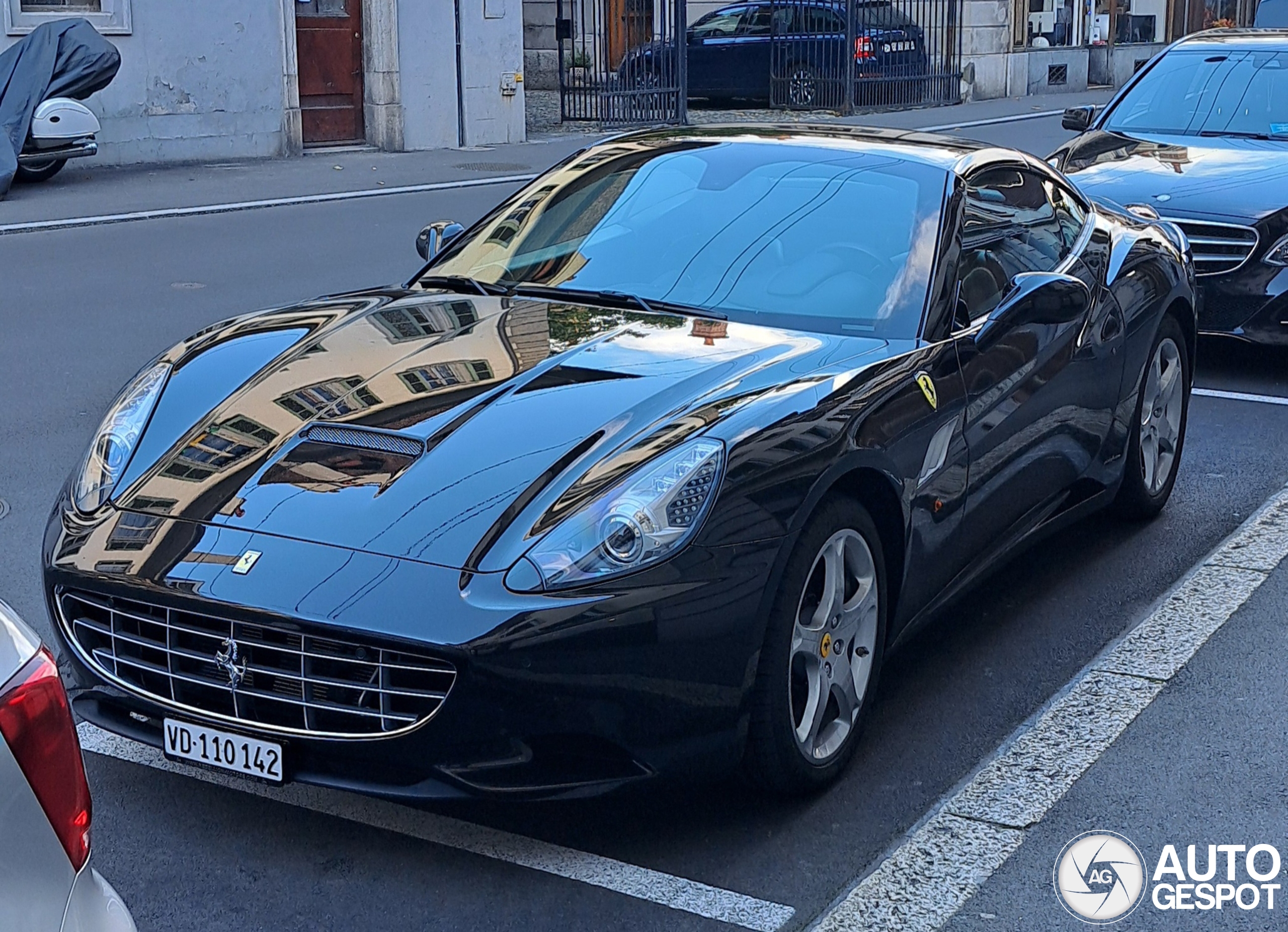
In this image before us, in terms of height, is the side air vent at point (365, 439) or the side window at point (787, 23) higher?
the side window at point (787, 23)

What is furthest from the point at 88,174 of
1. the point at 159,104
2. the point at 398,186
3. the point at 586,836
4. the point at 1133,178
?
the point at 586,836

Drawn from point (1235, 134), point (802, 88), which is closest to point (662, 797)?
point (1235, 134)

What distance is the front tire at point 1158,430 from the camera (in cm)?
586

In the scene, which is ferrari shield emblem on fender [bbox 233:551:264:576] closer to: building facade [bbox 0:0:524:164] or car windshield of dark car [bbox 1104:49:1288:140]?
car windshield of dark car [bbox 1104:49:1288:140]

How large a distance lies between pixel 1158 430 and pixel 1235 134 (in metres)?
4.30

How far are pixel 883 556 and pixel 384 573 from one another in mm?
1340

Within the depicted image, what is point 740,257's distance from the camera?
4738 millimetres

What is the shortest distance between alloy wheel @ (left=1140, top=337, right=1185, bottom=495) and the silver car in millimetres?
4502

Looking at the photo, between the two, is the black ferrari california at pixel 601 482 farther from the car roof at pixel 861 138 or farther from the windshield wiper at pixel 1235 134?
the windshield wiper at pixel 1235 134

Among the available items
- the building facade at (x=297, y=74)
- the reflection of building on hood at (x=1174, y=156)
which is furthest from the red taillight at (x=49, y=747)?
the building facade at (x=297, y=74)

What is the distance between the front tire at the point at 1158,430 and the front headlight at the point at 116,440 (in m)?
3.30

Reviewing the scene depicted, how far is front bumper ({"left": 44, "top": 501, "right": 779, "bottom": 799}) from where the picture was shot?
3.27 metres

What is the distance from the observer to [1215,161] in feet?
29.9

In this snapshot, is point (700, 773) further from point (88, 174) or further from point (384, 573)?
point (88, 174)
